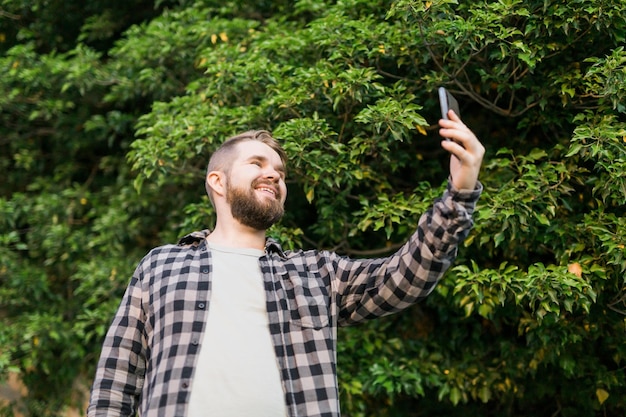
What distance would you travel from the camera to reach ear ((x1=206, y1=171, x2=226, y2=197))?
251cm

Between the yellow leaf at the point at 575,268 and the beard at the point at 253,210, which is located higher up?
the beard at the point at 253,210

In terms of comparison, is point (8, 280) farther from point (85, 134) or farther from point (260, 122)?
point (260, 122)

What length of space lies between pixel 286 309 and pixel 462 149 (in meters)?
0.71

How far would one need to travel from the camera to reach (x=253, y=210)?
7.68 feet

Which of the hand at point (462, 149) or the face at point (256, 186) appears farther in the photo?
the face at point (256, 186)

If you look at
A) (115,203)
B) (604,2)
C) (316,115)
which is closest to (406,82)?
(316,115)

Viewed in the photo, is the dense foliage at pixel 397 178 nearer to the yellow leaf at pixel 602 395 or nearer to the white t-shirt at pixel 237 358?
the yellow leaf at pixel 602 395

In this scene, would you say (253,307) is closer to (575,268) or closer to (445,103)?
(445,103)

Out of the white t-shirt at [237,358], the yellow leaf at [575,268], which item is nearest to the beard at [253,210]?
the white t-shirt at [237,358]

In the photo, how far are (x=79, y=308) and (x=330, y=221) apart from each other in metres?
2.29

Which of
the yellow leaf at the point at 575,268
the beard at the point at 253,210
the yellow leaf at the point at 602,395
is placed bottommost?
the yellow leaf at the point at 602,395

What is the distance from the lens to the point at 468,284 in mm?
3256

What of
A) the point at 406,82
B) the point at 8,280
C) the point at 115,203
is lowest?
the point at 8,280

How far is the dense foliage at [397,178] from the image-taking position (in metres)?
3.25
